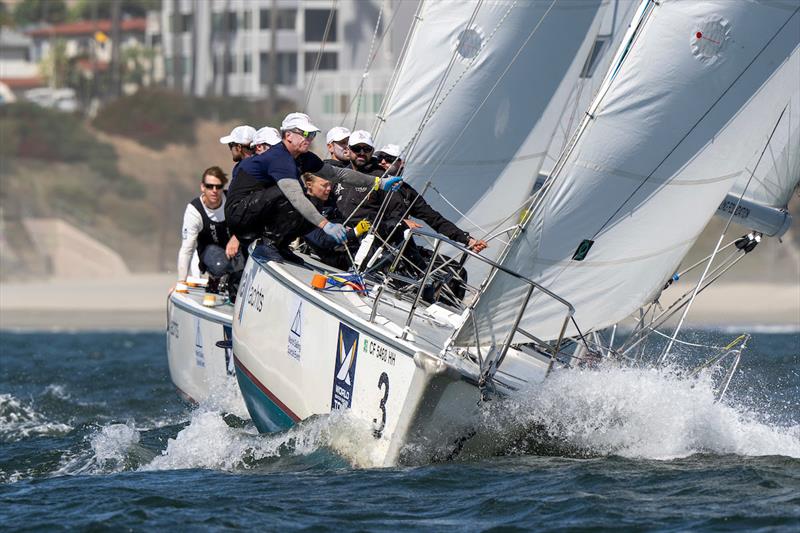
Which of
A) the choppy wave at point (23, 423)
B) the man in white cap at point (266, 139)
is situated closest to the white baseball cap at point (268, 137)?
the man in white cap at point (266, 139)

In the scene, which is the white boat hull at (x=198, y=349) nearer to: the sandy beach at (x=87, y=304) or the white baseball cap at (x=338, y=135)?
the white baseball cap at (x=338, y=135)

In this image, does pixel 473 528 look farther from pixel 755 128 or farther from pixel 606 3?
pixel 606 3

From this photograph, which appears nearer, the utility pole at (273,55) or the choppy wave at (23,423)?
the choppy wave at (23,423)

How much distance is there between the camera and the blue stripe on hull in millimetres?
9164

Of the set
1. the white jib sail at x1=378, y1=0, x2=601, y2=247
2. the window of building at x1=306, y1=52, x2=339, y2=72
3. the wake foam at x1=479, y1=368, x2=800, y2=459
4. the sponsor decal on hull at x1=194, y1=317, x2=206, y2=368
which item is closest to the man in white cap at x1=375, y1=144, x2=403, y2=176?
the white jib sail at x1=378, y1=0, x2=601, y2=247

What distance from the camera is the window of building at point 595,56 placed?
42.1 ft

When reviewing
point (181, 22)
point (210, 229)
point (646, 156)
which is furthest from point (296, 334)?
point (181, 22)

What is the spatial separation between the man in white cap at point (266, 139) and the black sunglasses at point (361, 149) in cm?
69

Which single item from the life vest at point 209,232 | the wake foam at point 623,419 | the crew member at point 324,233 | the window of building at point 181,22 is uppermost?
the window of building at point 181,22

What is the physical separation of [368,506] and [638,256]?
7.85 feet

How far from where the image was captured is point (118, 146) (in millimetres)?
47188

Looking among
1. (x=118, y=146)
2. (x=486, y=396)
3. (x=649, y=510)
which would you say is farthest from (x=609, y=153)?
(x=118, y=146)

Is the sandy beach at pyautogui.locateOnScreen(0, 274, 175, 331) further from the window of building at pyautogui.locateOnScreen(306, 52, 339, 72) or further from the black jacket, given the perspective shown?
the black jacket

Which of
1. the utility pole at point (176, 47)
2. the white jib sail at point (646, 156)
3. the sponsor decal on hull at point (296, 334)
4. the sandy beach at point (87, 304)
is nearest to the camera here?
the white jib sail at point (646, 156)
